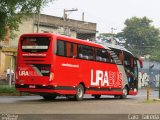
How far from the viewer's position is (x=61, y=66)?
24453mm

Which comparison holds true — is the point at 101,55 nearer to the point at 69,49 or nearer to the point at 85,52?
the point at 85,52

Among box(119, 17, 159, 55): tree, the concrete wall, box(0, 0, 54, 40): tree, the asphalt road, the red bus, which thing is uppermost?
box(119, 17, 159, 55): tree

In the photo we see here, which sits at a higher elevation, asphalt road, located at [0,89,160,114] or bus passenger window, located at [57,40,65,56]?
bus passenger window, located at [57,40,65,56]

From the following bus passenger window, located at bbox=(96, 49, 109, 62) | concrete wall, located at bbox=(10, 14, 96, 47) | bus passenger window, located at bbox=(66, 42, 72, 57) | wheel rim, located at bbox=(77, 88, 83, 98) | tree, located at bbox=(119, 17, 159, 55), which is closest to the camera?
bus passenger window, located at bbox=(66, 42, 72, 57)

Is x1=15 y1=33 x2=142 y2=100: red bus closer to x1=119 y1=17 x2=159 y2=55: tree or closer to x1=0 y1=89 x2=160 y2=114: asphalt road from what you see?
x1=0 y1=89 x2=160 y2=114: asphalt road

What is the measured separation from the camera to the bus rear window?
78.5 feet

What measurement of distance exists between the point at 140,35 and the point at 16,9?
7149 cm

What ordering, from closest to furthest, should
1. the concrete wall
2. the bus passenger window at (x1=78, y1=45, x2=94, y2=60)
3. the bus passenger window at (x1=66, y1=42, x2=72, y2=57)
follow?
1. the bus passenger window at (x1=66, y1=42, x2=72, y2=57)
2. the bus passenger window at (x1=78, y1=45, x2=94, y2=60)
3. the concrete wall

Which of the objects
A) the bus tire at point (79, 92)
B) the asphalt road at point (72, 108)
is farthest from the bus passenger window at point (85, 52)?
the asphalt road at point (72, 108)

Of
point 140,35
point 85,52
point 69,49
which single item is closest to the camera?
point 69,49

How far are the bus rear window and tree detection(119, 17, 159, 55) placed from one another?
70.2m

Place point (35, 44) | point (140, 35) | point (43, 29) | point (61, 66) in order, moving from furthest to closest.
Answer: point (140, 35)
point (43, 29)
point (61, 66)
point (35, 44)

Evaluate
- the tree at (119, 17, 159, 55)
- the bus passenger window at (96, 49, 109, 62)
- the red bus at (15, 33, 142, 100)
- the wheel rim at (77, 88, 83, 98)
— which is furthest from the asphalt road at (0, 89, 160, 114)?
the tree at (119, 17, 159, 55)

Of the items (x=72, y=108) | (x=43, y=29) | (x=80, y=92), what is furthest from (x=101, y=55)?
(x=43, y=29)
